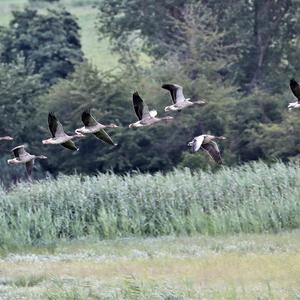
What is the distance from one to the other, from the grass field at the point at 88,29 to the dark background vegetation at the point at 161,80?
9.98 ft

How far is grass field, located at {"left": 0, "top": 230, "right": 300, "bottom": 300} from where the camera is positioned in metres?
17.5

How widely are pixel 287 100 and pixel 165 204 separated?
18160mm

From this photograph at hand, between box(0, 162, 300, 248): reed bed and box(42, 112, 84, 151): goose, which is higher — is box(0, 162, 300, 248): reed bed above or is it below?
below

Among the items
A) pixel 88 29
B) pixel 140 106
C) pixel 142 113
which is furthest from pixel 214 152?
pixel 88 29

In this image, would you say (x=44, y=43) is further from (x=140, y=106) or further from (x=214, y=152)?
(x=140, y=106)

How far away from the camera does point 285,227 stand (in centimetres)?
2719

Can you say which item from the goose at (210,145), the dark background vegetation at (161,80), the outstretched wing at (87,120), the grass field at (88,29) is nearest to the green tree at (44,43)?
the dark background vegetation at (161,80)

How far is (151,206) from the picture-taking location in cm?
2823

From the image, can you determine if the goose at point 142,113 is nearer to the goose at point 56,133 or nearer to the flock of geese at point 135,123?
the flock of geese at point 135,123

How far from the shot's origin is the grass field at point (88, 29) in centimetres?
6244

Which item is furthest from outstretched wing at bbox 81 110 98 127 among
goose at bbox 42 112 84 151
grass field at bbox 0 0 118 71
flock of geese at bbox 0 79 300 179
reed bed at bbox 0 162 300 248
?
grass field at bbox 0 0 118 71

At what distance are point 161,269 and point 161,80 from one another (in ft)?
84.1

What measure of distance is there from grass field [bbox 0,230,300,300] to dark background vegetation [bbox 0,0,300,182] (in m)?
14.4

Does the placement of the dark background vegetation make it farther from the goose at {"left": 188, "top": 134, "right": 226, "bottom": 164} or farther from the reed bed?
the goose at {"left": 188, "top": 134, "right": 226, "bottom": 164}
